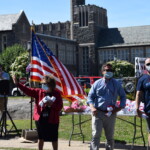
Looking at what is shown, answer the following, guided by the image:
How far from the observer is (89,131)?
39.2ft

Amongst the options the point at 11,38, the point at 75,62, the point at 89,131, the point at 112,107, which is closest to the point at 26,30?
the point at 11,38

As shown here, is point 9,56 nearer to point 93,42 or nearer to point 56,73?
point 93,42

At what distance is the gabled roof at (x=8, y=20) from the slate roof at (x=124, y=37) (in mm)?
16950

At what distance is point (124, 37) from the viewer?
7244 cm

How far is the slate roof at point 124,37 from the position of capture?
2749 inches

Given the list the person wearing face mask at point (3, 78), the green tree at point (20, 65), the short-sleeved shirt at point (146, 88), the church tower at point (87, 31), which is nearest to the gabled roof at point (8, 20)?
the green tree at point (20, 65)

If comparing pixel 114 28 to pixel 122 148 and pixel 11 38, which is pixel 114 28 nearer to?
pixel 11 38

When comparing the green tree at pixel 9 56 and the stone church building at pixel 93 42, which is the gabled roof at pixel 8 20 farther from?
the green tree at pixel 9 56

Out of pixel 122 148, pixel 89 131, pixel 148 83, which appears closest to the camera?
pixel 148 83

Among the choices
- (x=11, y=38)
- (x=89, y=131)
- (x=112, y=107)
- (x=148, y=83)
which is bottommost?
(x=89, y=131)

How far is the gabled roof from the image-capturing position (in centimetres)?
6550

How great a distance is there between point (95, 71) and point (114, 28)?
9504 millimetres

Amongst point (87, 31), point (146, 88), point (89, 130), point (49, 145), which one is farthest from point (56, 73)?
point (87, 31)

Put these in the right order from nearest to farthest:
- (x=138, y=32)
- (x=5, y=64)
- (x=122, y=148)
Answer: (x=122, y=148) < (x=5, y=64) < (x=138, y=32)
